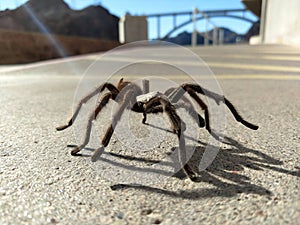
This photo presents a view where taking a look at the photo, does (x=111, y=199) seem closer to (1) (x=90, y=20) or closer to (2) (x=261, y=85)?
(2) (x=261, y=85)

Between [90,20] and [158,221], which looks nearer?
[158,221]

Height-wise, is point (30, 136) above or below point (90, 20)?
below

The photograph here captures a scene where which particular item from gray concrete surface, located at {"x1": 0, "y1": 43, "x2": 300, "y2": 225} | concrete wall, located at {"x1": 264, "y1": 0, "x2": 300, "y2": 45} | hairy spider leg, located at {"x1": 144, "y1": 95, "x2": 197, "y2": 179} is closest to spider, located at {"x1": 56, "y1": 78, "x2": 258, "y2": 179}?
hairy spider leg, located at {"x1": 144, "y1": 95, "x2": 197, "y2": 179}

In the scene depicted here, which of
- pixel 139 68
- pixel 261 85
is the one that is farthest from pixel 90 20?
pixel 261 85

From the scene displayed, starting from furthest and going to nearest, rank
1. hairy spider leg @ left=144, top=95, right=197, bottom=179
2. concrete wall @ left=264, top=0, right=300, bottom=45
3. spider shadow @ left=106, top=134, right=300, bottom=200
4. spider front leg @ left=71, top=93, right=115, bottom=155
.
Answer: concrete wall @ left=264, top=0, right=300, bottom=45 → spider front leg @ left=71, top=93, right=115, bottom=155 → hairy spider leg @ left=144, top=95, right=197, bottom=179 → spider shadow @ left=106, top=134, right=300, bottom=200

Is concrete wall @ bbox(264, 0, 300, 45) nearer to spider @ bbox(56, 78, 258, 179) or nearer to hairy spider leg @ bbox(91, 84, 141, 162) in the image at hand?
spider @ bbox(56, 78, 258, 179)

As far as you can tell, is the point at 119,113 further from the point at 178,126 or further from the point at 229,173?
the point at 229,173
